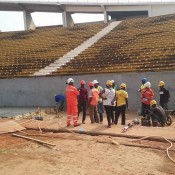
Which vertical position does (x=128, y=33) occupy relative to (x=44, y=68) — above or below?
above

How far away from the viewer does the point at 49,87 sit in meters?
16.8

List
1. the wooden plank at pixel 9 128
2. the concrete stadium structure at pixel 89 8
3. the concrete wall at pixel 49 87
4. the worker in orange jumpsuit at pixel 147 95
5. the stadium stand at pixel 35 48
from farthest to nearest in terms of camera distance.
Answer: the concrete stadium structure at pixel 89 8
the stadium stand at pixel 35 48
the concrete wall at pixel 49 87
the worker in orange jumpsuit at pixel 147 95
the wooden plank at pixel 9 128

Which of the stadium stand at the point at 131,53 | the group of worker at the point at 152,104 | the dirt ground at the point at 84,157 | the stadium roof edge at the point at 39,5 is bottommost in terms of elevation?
the dirt ground at the point at 84,157

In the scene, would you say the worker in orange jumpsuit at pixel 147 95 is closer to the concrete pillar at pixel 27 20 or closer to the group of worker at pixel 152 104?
the group of worker at pixel 152 104

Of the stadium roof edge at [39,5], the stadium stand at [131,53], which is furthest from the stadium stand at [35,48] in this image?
the stadium roof edge at [39,5]

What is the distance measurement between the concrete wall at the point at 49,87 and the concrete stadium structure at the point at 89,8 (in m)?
23.5

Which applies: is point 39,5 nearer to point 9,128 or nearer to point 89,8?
point 89,8

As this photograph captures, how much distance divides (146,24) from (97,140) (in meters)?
16.4

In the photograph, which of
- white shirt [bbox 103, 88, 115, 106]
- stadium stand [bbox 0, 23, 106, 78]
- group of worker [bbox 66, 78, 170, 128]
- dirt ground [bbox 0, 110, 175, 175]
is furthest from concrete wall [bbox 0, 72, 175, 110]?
dirt ground [bbox 0, 110, 175, 175]

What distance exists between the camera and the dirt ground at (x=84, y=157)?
612 cm

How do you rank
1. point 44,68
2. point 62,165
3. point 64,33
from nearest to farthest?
point 62,165, point 44,68, point 64,33

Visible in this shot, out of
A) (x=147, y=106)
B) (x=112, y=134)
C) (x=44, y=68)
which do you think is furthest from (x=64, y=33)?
(x=112, y=134)

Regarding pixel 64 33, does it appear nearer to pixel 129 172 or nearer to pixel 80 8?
pixel 80 8

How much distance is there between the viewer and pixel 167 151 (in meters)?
7.14
